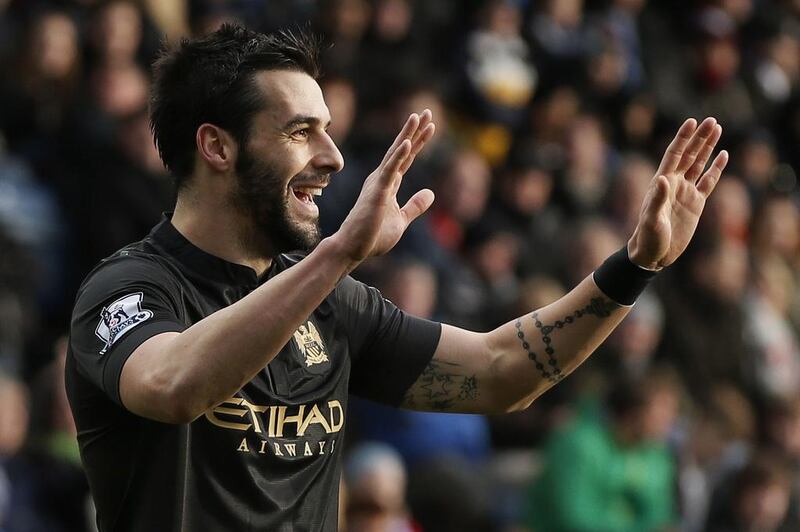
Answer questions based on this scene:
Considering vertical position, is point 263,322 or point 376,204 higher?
point 376,204

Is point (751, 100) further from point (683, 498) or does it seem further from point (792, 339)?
point (683, 498)

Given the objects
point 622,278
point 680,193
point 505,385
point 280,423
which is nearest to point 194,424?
point 280,423

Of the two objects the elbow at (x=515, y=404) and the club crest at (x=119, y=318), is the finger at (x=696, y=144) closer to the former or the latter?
the elbow at (x=515, y=404)

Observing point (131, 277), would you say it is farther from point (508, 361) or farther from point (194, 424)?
point (508, 361)

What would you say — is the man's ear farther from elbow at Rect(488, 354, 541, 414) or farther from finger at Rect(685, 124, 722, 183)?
finger at Rect(685, 124, 722, 183)

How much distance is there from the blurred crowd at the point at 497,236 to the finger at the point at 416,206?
3152 mm

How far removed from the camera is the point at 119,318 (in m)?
3.23

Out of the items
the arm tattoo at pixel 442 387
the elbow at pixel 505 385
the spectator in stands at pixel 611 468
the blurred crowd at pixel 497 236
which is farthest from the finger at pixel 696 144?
the spectator in stands at pixel 611 468

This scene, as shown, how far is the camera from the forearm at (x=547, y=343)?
12.7 ft

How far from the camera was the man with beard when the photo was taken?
308 centimetres

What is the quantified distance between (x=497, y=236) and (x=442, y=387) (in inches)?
206

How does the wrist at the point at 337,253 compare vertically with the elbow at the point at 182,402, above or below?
above

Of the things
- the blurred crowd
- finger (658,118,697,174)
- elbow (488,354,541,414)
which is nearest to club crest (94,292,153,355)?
elbow (488,354,541,414)

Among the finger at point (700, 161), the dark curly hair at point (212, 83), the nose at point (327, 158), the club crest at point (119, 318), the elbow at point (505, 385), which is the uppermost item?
the dark curly hair at point (212, 83)
